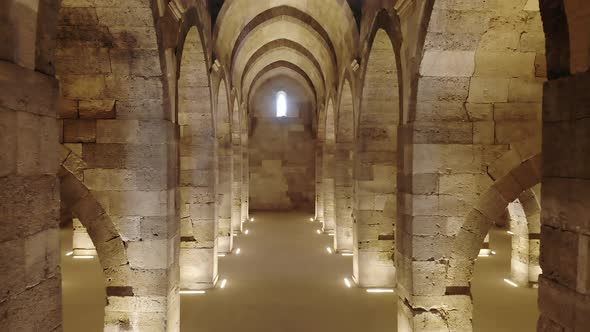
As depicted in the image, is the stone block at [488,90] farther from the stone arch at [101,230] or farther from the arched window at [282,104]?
the arched window at [282,104]

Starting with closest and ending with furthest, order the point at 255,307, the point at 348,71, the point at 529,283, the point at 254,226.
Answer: the point at 255,307 → the point at 529,283 → the point at 348,71 → the point at 254,226

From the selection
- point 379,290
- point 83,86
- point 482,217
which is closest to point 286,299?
point 379,290

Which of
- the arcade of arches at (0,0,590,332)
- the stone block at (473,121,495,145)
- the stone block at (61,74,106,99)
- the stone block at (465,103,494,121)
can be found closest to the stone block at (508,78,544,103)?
the arcade of arches at (0,0,590,332)

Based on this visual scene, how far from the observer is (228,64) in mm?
10469

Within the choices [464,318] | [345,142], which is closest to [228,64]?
[345,142]

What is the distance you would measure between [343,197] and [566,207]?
9.36m

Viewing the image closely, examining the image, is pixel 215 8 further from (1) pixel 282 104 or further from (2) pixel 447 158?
(1) pixel 282 104

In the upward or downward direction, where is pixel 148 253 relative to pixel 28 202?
downward

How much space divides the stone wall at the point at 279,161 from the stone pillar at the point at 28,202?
17725 millimetres

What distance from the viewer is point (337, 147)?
1170cm

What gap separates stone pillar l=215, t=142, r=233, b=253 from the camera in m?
11.4

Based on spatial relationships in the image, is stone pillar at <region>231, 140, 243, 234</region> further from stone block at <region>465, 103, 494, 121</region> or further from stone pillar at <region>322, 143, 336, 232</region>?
stone block at <region>465, 103, 494, 121</region>

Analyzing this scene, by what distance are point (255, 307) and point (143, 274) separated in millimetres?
2734

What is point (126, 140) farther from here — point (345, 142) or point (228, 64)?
point (345, 142)
